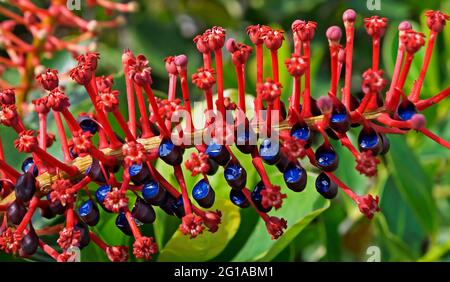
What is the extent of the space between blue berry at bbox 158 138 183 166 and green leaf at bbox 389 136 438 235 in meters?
0.87

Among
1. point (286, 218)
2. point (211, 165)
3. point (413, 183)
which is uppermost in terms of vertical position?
point (211, 165)

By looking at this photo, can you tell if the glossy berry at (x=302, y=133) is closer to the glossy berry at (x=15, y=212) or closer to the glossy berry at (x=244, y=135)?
the glossy berry at (x=244, y=135)

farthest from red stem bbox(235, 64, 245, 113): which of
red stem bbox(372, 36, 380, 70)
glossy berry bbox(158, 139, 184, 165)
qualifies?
red stem bbox(372, 36, 380, 70)

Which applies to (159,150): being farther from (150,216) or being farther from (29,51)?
(29,51)

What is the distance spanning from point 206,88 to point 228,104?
73mm

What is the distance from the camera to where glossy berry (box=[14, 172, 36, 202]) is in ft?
4.42

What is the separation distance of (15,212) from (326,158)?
610mm

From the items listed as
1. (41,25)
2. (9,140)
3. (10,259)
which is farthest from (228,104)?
(41,25)

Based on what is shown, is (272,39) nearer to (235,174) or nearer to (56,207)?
(235,174)

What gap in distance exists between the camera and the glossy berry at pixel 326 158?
4.47 feet

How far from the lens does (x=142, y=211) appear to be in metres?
1.38

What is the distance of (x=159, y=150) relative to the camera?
1352 millimetres

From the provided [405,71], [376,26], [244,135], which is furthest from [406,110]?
[244,135]

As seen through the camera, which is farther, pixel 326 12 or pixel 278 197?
pixel 326 12
